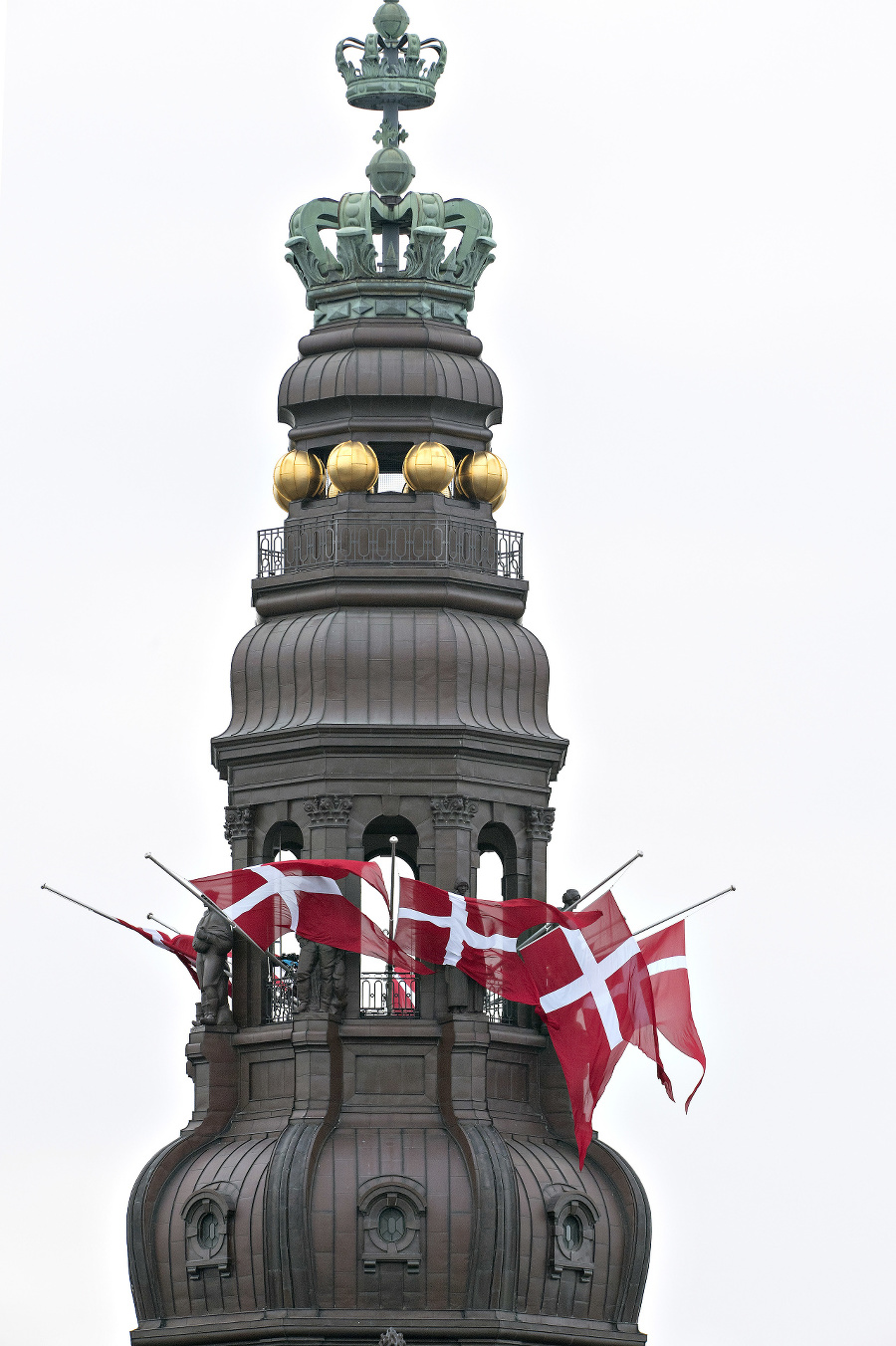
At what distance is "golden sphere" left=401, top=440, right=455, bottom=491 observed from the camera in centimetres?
13975

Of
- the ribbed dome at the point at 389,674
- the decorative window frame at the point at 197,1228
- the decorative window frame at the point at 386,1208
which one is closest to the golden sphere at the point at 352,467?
the ribbed dome at the point at 389,674

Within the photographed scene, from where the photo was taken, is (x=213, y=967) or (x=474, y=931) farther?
(x=213, y=967)

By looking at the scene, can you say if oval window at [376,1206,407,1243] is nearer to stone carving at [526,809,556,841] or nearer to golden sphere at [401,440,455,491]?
stone carving at [526,809,556,841]

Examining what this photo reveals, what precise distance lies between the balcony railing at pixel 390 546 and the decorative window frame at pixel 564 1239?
13.7 metres

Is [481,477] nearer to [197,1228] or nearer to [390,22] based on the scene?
[390,22]

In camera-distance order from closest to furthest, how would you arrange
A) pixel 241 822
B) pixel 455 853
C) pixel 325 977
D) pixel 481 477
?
1. pixel 325 977
2. pixel 455 853
3. pixel 241 822
4. pixel 481 477

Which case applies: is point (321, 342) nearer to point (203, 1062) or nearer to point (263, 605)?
point (263, 605)

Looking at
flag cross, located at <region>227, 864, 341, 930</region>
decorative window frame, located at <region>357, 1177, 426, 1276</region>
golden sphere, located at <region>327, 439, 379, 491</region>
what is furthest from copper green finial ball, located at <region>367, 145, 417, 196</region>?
decorative window frame, located at <region>357, 1177, 426, 1276</region>

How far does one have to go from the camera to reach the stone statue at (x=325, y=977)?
137125 mm

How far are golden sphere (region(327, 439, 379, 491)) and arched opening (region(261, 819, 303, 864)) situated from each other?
736 centimetres

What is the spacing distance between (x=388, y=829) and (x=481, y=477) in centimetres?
786

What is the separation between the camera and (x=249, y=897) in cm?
13688

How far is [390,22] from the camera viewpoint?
465 feet

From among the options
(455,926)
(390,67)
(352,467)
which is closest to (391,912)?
(455,926)
